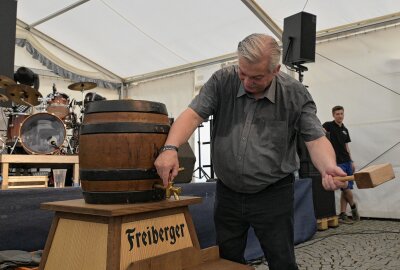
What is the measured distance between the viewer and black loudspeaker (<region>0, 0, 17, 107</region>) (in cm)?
441

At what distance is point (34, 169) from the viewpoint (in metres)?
4.17

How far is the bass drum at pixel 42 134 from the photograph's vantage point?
13.3ft

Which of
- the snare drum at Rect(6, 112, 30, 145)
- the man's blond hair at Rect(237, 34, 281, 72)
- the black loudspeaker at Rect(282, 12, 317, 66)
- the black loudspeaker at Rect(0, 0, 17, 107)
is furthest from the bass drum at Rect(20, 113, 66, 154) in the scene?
the man's blond hair at Rect(237, 34, 281, 72)

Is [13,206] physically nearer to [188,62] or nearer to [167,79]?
[188,62]

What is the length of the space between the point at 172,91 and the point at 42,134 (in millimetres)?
4082

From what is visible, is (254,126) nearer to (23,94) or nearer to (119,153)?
(119,153)

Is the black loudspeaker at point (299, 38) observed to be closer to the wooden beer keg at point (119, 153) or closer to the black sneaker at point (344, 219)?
the black sneaker at point (344, 219)

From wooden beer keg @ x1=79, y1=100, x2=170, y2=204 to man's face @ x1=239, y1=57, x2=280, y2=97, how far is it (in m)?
0.40

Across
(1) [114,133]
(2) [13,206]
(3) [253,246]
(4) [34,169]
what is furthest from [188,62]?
(1) [114,133]

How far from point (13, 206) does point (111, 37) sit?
225 inches

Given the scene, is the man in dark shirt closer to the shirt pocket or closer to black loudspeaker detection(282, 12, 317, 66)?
black loudspeaker detection(282, 12, 317, 66)

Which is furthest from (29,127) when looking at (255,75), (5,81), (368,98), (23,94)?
(368,98)

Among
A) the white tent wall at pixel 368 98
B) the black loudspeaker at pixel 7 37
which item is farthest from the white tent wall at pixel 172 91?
the black loudspeaker at pixel 7 37

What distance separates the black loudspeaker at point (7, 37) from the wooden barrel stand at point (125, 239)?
3714 millimetres
